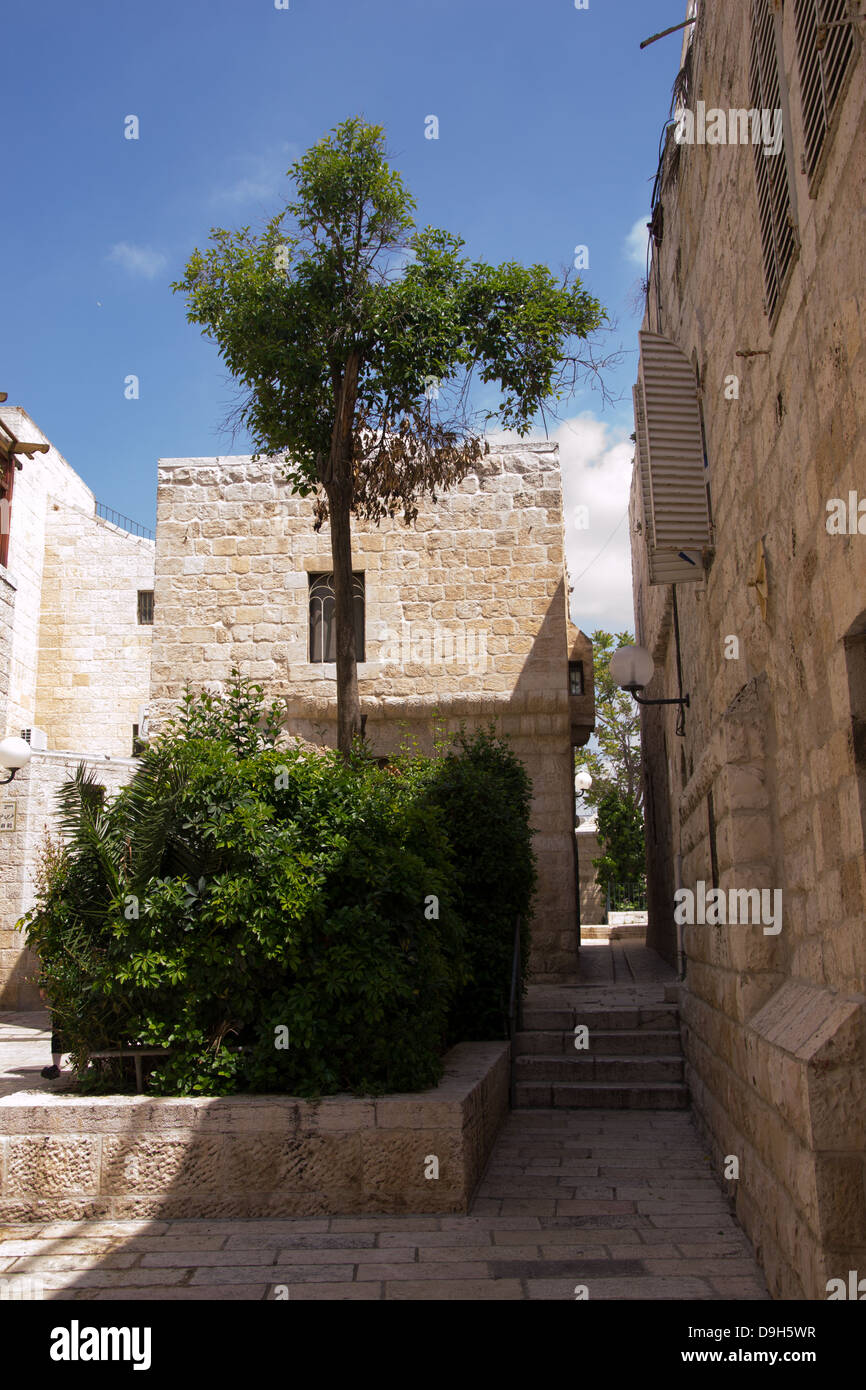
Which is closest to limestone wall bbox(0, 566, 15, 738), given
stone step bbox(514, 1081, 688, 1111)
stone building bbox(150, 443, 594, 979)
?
stone building bbox(150, 443, 594, 979)

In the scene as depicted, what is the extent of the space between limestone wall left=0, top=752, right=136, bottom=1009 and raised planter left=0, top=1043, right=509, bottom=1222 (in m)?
8.65

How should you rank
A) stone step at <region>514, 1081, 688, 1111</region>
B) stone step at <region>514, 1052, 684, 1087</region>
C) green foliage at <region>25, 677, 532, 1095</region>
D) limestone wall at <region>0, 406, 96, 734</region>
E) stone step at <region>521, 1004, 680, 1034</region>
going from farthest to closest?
limestone wall at <region>0, 406, 96, 734</region> → stone step at <region>521, 1004, 680, 1034</region> → stone step at <region>514, 1052, 684, 1087</region> → stone step at <region>514, 1081, 688, 1111</region> → green foliage at <region>25, 677, 532, 1095</region>

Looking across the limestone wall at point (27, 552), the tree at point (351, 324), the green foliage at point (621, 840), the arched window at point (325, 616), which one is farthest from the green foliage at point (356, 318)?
the limestone wall at point (27, 552)

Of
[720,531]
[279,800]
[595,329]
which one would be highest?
[595,329]

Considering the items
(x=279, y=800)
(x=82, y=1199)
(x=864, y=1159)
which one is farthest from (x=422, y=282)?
(x=864, y=1159)

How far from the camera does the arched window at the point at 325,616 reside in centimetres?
1283

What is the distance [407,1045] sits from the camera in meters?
5.20

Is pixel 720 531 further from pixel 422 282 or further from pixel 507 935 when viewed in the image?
pixel 422 282

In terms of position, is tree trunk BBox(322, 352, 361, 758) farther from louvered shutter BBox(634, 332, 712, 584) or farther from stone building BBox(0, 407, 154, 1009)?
stone building BBox(0, 407, 154, 1009)

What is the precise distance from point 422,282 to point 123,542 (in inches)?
686

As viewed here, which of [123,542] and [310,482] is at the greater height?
[123,542]

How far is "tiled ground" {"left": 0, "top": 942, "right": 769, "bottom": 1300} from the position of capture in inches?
154

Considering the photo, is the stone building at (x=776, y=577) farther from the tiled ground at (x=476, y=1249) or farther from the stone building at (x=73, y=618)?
the stone building at (x=73, y=618)
